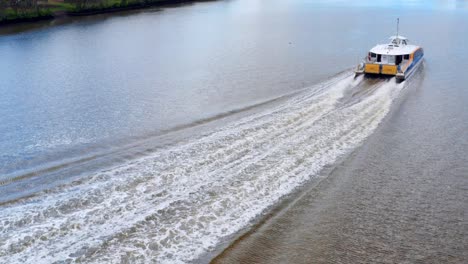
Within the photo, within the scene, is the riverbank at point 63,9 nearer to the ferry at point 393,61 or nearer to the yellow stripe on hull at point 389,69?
the ferry at point 393,61

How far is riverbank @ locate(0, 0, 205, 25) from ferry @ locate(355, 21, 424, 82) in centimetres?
3847

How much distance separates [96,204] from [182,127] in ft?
19.6

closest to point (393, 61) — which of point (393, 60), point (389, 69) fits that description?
point (393, 60)

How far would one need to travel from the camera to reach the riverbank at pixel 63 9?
48.3 meters

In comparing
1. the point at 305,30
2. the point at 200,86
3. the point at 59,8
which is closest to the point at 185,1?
the point at 59,8

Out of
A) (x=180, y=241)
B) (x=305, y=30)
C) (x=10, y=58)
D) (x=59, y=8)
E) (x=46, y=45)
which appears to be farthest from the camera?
(x=59, y=8)

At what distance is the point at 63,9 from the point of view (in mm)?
55656

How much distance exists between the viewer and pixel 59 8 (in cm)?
5619

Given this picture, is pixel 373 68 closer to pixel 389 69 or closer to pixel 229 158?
pixel 389 69

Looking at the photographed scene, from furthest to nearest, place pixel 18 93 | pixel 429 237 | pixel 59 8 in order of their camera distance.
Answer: pixel 59 8 → pixel 18 93 → pixel 429 237

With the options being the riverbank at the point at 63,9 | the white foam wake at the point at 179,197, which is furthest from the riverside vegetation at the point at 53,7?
the white foam wake at the point at 179,197

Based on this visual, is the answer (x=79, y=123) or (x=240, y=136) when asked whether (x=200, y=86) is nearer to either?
(x=79, y=123)

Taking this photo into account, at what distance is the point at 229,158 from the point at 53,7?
51.8m

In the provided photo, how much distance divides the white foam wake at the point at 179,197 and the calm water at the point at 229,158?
4 centimetres
